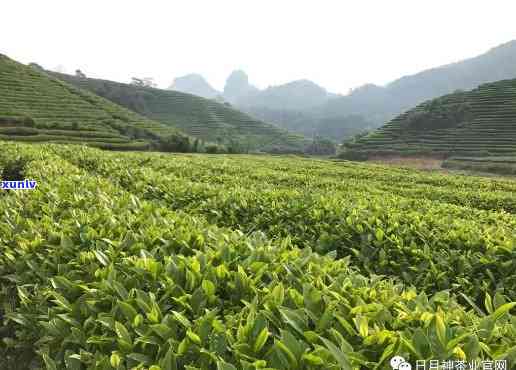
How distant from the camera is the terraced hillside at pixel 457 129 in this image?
5553 centimetres

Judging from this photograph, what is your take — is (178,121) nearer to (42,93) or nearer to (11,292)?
(42,93)

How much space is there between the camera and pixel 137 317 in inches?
71.9

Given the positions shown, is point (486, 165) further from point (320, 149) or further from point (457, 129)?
point (320, 149)

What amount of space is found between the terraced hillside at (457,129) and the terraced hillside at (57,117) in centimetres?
4117

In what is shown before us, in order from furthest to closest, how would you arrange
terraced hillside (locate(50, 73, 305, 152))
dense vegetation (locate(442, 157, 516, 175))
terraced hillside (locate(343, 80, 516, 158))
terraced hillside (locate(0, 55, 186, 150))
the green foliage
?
1. terraced hillside (locate(50, 73, 305, 152))
2. the green foliage
3. terraced hillside (locate(343, 80, 516, 158))
4. terraced hillside (locate(0, 55, 186, 150))
5. dense vegetation (locate(442, 157, 516, 175))

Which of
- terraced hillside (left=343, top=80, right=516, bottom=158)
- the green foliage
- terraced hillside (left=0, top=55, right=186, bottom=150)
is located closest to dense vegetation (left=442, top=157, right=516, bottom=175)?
terraced hillside (left=343, top=80, right=516, bottom=158)

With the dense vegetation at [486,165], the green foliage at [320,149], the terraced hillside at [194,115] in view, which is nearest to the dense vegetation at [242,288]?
the dense vegetation at [486,165]

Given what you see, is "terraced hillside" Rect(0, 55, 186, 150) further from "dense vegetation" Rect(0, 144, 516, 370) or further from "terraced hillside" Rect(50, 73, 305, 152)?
"dense vegetation" Rect(0, 144, 516, 370)

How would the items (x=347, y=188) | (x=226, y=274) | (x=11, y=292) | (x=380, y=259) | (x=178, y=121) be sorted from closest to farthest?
(x=226, y=274) → (x=11, y=292) → (x=380, y=259) → (x=347, y=188) → (x=178, y=121)

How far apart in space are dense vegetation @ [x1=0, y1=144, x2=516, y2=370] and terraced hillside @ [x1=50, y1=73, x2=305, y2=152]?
300 ft

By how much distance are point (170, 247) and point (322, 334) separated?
167cm

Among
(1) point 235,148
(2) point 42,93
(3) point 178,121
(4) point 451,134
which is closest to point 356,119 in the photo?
(3) point 178,121

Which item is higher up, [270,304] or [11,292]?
[270,304]

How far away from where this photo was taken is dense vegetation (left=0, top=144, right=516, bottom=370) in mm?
1631
